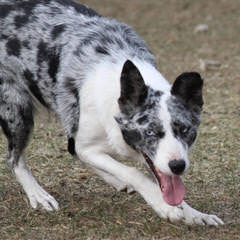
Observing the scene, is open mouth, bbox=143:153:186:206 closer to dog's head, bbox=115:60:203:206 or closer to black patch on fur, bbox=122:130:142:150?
dog's head, bbox=115:60:203:206

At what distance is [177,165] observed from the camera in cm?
484

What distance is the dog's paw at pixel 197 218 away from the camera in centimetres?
543

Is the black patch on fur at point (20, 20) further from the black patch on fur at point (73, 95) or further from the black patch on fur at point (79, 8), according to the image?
the black patch on fur at point (73, 95)

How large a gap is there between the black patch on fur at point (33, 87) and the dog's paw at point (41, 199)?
0.79m

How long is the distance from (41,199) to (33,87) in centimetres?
101

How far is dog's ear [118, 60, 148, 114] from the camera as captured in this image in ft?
16.7

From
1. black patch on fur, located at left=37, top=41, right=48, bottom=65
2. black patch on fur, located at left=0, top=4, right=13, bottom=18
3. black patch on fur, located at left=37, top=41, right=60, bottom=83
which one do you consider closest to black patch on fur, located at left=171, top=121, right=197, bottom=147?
black patch on fur, located at left=37, top=41, right=60, bottom=83

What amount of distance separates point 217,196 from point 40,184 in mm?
1747

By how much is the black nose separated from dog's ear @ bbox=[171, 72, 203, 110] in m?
0.55

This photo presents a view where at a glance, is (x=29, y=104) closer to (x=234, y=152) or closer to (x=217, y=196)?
(x=217, y=196)

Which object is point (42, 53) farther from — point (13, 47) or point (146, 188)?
point (146, 188)

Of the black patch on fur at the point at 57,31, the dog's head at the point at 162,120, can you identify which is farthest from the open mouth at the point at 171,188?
the black patch on fur at the point at 57,31

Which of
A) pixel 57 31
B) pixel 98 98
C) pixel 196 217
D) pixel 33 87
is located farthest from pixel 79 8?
pixel 196 217

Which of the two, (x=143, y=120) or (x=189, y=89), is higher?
(x=189, y=89)
